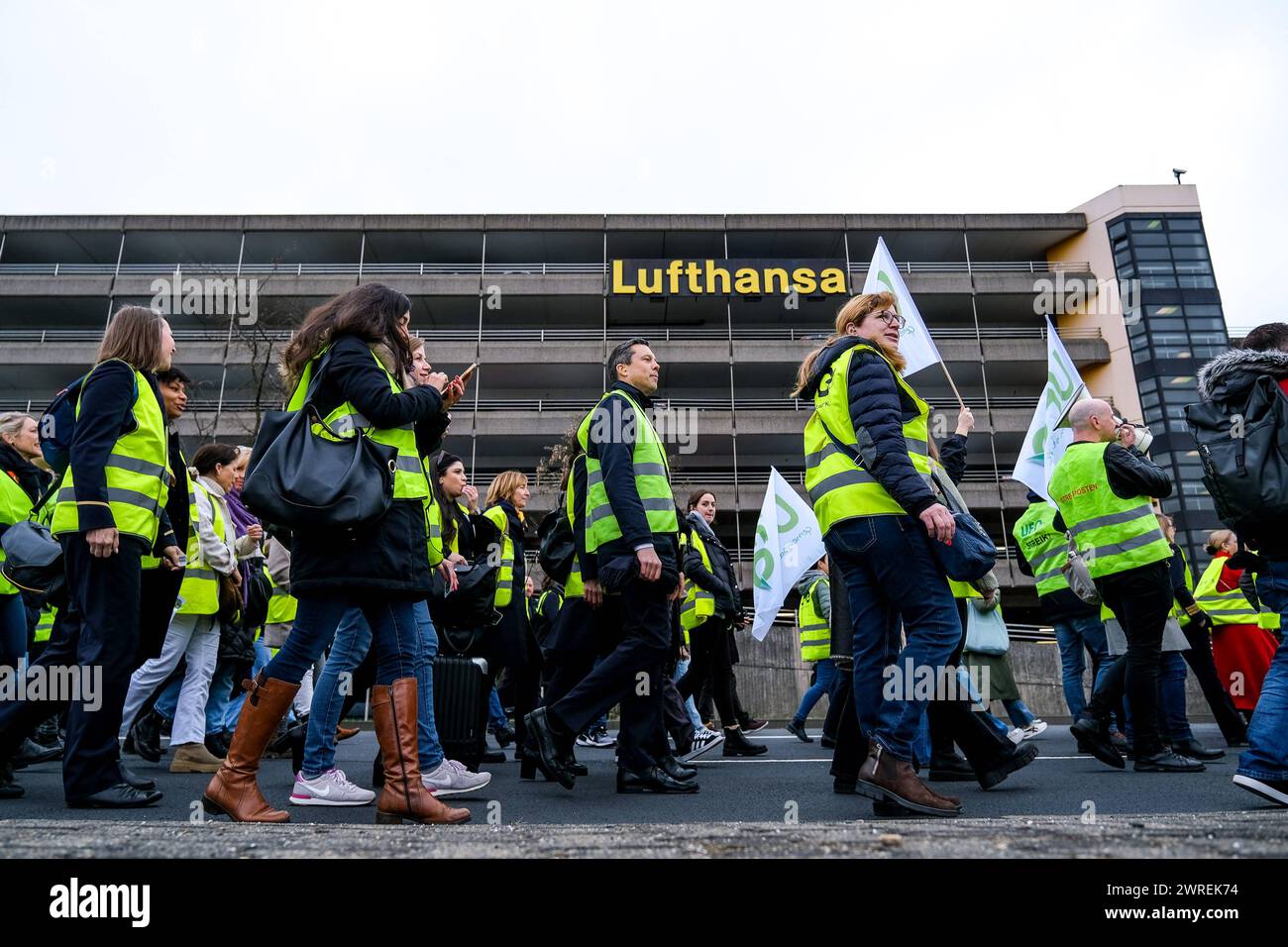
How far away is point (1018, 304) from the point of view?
36125 mm

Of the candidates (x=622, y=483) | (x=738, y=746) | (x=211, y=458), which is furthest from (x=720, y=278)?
(x=622, y=483)

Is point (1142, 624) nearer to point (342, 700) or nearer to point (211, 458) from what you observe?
point (342, 700)

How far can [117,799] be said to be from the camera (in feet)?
11.8

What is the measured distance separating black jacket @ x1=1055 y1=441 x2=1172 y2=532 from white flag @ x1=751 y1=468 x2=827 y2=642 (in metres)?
4.22

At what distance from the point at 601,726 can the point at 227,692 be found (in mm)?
3657

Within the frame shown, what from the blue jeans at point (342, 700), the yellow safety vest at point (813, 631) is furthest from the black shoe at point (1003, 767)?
the yellow safety vest at point (813, 631)

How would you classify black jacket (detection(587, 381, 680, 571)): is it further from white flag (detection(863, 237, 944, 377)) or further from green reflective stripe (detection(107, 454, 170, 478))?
white flag (detection(863, 237, 944, 377))

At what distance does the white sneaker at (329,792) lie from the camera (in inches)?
154

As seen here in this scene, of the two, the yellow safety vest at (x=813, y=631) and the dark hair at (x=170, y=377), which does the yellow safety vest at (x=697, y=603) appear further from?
the dark hair at (x=170, y=377)

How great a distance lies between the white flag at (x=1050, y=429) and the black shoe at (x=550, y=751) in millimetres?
5585

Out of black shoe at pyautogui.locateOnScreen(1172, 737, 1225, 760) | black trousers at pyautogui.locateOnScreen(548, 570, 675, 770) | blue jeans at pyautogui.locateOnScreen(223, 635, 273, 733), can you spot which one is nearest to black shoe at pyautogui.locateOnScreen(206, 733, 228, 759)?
blue jeans at pyautogui.locateOnScreen(223, 635, 273, 733)

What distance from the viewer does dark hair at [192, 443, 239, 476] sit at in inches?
242
